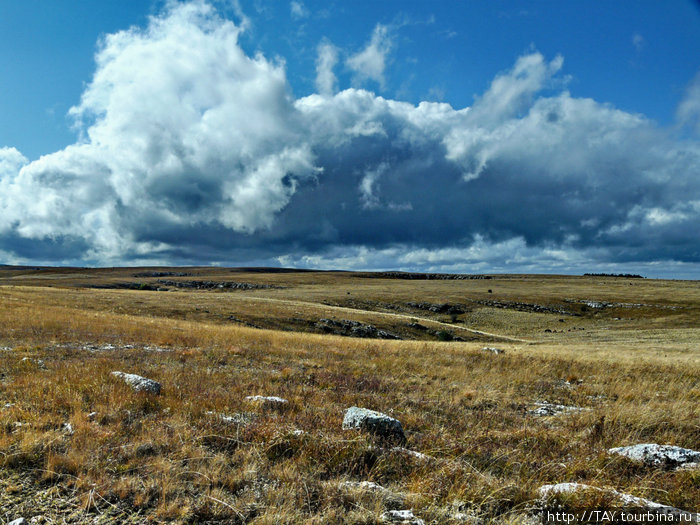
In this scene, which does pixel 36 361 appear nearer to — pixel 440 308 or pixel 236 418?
pixel 236 418

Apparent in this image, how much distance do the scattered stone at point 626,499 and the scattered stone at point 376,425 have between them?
7.58 feet

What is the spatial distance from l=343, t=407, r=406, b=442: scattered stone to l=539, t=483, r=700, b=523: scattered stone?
2.31 meters

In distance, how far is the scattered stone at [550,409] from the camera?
8766mm

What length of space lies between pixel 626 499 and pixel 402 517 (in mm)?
2763

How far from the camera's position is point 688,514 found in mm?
4359

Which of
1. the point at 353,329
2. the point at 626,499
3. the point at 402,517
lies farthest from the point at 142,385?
the point at 353,329

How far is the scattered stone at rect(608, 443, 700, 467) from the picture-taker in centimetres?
563

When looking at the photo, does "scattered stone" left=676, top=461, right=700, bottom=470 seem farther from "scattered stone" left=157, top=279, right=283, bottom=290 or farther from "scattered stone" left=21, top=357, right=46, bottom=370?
"scattered stone" left=157, top=279, right=283, bottom=290

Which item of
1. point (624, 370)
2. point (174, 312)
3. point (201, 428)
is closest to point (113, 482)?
point (201, 428)

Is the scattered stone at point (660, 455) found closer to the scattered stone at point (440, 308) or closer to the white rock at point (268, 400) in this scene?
the white rock at point (268, 400)

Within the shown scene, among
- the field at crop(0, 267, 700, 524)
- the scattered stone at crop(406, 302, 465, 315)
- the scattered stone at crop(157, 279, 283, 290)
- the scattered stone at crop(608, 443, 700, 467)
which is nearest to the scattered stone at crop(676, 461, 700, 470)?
the scattered stone at crop(608, 443, 700, 467)

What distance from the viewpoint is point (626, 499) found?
446cm

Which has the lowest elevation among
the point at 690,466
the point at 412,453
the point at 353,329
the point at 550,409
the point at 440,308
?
the point at 440,308

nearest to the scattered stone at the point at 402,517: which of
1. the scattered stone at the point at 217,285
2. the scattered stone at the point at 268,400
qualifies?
the scattered stone at the point at 268,400
